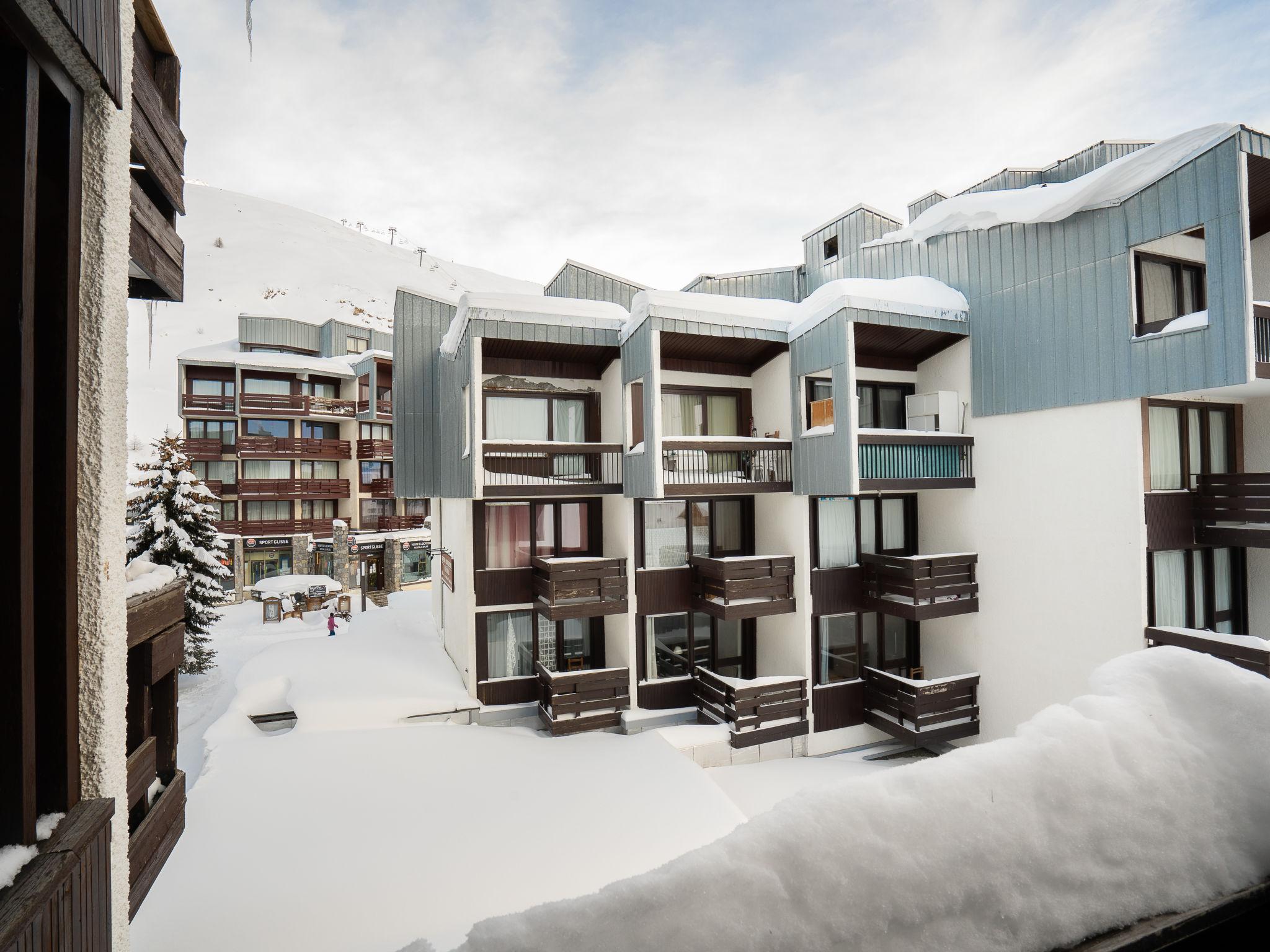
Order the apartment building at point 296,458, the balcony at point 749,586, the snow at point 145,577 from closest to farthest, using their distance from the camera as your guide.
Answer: the snow at point 145,577 → the balcony at point 749,586 → the apartment building at point 296,458

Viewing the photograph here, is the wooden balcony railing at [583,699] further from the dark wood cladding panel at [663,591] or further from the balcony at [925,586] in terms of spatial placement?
the balcony at [925,586]

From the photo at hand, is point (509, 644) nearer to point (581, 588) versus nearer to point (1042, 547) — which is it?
point (581, 588)

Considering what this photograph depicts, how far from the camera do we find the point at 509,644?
12.9m

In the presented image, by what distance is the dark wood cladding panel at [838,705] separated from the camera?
1273cm

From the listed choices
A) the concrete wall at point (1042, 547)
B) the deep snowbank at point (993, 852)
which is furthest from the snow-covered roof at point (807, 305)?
the deep snowbank at point (993, 852)

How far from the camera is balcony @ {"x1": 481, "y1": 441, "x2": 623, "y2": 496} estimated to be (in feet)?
38.8

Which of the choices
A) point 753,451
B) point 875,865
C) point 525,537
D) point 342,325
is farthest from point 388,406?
point 875,865

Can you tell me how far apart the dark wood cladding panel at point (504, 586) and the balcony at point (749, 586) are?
13.2 feet

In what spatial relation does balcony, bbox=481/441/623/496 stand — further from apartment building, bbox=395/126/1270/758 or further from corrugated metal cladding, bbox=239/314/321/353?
corrugated metal cladding, bbox=239/314/321/353

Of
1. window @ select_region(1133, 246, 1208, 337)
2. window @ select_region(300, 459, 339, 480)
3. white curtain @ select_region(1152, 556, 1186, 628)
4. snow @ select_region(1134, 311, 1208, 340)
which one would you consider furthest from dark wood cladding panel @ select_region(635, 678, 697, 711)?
window @ select_region(300, 459, 339, 480)

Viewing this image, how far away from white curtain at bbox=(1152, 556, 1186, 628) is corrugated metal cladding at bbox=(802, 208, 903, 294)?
8459mm

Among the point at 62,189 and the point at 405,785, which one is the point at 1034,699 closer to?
the point at 405,785

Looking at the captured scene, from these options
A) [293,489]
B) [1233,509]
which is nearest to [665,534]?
[1233,509]

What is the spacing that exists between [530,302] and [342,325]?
30868mm
